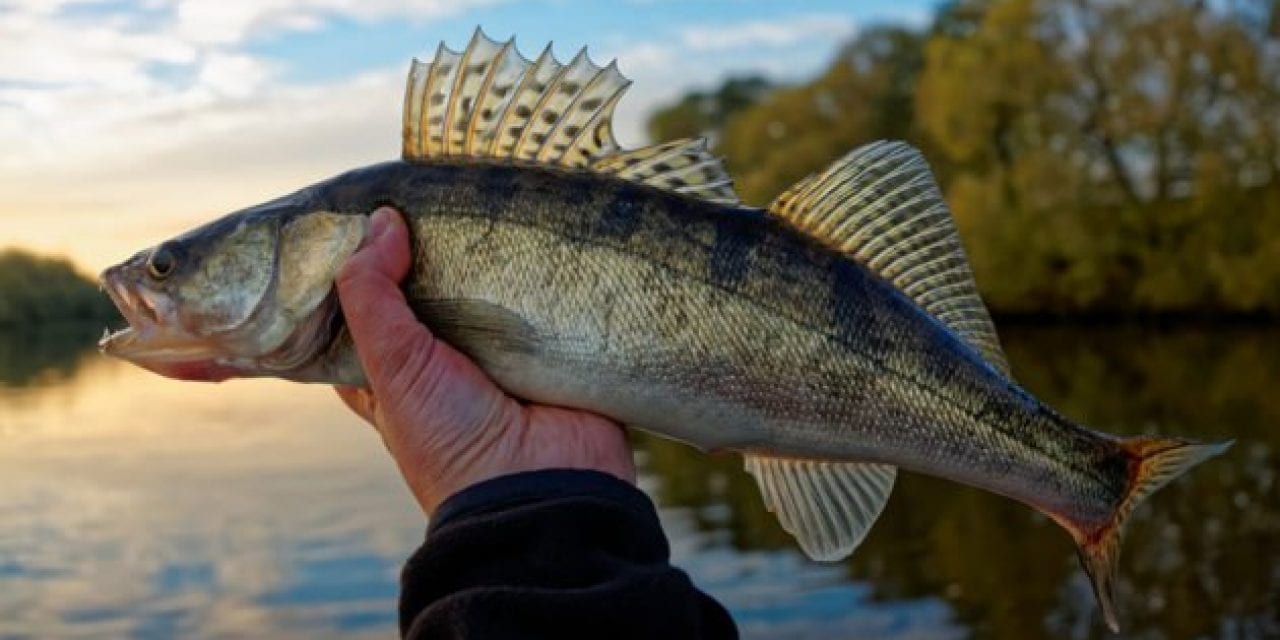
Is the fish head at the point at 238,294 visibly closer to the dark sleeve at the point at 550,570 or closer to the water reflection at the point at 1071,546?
the dark sleeve at the point at 550,570

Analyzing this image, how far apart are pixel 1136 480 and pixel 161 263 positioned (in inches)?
105

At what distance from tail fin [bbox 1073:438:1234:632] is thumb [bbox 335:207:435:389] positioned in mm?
1792

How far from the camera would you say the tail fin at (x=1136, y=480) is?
11.1 ft

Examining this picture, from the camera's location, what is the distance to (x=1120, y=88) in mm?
50188

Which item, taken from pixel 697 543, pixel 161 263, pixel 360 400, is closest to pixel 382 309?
pixel 360 400

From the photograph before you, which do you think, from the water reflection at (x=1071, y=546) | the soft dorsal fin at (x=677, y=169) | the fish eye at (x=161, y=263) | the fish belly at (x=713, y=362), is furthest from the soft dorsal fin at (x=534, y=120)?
the water reflection at (x=1071, y=546)

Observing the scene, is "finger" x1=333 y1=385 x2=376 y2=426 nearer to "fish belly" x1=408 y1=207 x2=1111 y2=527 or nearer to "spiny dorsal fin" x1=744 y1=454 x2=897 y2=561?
"fish belly" x1=408 y1=207 x2=1111 y2=527

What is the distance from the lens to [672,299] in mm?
3328

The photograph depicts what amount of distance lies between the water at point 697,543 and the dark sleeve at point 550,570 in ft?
51.6

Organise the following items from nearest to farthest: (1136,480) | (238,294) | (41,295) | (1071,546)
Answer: (1136,480), (238,294), (1071,546), (41,295)

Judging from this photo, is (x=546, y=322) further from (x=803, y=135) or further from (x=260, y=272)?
(x=803, y=135)

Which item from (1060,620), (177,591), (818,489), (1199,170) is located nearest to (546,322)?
(818,489)

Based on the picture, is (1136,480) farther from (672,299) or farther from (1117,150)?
(1117,150)

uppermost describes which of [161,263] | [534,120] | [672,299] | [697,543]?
[534,120]
